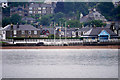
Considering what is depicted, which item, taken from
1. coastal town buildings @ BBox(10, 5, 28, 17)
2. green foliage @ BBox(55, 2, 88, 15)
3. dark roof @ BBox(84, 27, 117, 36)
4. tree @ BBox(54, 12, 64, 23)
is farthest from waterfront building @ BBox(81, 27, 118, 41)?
coastal town buildings @ BBox(10, 5, 28, 17)

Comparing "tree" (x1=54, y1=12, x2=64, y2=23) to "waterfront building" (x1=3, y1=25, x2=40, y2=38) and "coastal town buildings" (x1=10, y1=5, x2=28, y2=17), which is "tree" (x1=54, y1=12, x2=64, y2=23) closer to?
"coastal town buildings" (x1=10, y1=5, x2=28, y2=17)

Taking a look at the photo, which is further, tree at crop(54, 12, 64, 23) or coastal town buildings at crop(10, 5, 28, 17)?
coastal town buildings at crop(10, 5, 28, 17)

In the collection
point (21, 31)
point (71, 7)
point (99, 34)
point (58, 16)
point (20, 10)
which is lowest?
point (99, 34)

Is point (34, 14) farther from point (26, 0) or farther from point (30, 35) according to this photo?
point (30, 35)

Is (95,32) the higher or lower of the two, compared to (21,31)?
lower

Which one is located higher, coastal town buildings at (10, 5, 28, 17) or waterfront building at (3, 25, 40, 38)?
coastal town buildings at (10, 5, 28, 17)

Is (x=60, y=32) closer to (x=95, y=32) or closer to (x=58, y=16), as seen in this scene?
(x=95, y=32)

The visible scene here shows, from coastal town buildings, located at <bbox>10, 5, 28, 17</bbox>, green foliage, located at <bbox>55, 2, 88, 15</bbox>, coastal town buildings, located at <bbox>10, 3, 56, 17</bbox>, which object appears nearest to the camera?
green foliage, located at <bbox>55, 2, 88, 15</bbox>

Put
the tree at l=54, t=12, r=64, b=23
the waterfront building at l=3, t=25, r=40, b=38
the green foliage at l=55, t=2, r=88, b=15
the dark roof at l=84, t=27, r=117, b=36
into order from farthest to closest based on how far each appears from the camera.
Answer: the green foliage at l=55, t=2, r=88, b=15
the tree at l=54, t=12, r=64, b=23
the waterfront building at l=3, t=25, r=40, b=38
the dark roof at l=84, t=27, r=117, b=36

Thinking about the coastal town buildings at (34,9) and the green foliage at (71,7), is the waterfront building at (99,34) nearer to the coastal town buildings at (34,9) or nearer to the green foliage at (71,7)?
the green foliage at (71,7)

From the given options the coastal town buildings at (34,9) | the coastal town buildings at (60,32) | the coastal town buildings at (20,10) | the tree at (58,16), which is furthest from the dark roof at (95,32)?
the coastal town buildings at (34,9)

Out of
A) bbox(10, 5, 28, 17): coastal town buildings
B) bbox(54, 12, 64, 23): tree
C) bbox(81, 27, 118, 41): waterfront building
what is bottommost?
bbox(81, 27, 118, 41): waterfront building

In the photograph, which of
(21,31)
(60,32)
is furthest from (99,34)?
(21,31)

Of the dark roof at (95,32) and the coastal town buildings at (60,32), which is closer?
the dark roof at (95,32)
